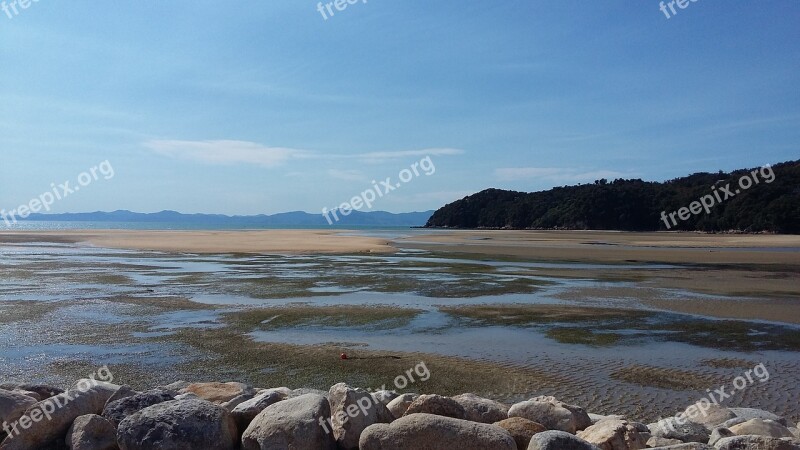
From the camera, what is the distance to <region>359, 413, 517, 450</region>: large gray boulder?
5652 millimetres

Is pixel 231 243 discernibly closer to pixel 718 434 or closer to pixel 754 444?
pixel 718 434

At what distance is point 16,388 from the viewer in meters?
7.39

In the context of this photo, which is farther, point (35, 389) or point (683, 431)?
point (35, 389)

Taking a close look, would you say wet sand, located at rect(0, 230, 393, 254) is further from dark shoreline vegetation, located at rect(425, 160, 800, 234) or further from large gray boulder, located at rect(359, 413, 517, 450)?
dark shoreline vegetation, located at rect(425, 160, 800, 234)

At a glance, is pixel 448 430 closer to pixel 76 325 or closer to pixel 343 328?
pixel 343 328

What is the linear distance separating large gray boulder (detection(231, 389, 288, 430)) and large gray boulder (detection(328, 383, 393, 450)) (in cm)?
73

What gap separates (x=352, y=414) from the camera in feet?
20.6

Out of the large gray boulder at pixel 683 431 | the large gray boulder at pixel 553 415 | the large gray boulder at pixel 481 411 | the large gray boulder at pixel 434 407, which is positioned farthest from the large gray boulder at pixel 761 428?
the large gray boulder at pixel 434 407

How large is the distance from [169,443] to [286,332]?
8768mm

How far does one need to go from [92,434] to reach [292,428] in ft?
7.10

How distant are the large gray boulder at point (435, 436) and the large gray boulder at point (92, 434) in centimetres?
264

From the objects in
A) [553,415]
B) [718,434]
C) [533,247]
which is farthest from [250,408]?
[533,247]

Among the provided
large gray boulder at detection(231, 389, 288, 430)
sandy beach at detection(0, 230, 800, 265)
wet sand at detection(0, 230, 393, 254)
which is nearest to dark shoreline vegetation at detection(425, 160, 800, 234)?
sandy beach at detection(0, 230, 800, 265)

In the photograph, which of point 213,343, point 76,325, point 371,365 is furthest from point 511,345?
point 76,325
